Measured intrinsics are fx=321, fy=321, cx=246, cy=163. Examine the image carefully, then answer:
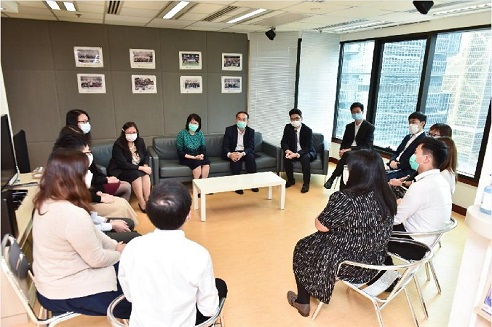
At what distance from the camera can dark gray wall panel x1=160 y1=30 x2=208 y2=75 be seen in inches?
220

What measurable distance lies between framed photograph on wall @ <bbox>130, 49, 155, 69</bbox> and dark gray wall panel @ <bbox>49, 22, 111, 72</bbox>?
1.46ft

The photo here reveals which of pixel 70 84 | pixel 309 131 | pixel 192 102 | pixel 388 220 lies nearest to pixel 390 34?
pixel 309 131

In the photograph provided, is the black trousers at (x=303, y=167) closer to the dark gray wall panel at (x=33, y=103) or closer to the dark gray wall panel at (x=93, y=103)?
the dark gray wall panel at (x=93, y=103)

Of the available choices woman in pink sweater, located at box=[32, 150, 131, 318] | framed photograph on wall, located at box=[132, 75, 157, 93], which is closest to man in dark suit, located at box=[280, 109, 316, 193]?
framed photograph on wall, located at box=[132, 75, 157, 93]

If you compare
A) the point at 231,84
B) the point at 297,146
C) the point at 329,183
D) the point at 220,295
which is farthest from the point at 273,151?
the point at 220,295

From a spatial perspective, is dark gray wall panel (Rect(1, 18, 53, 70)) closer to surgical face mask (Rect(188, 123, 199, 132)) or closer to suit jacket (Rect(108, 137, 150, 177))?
suit jacket (Rect(108, 137, 150, 177))

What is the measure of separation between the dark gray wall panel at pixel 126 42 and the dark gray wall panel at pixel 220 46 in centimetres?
95

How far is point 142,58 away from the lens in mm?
5516

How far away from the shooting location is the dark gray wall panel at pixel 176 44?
5.60 meters

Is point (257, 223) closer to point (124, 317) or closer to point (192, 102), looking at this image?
point (124, 317)

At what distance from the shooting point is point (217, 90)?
6.16 meters

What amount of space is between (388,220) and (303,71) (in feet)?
15.4

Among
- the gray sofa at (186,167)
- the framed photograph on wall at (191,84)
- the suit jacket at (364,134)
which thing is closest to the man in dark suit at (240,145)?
the gray sofa at (186,167)

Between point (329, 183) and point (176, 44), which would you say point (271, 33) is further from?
point (329, 183)
